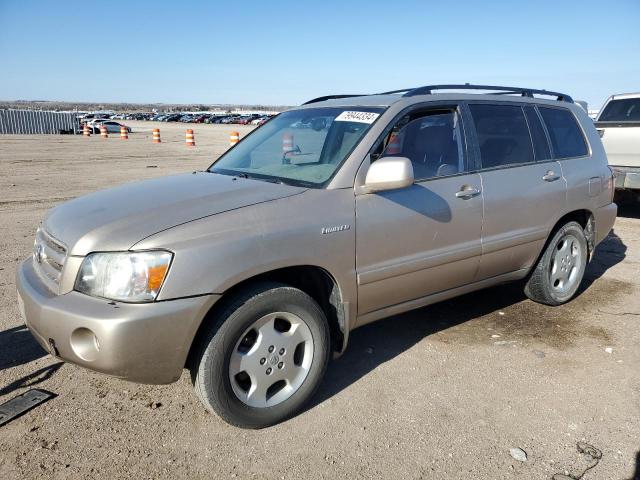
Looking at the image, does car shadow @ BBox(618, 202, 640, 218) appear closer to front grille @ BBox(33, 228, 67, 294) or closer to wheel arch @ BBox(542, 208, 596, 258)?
wheel arch @ BBox(542, 208, 596, 258)

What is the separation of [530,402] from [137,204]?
8.47ft

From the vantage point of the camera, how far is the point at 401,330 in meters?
4.21

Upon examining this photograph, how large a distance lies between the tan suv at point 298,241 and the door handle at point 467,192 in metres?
0.01

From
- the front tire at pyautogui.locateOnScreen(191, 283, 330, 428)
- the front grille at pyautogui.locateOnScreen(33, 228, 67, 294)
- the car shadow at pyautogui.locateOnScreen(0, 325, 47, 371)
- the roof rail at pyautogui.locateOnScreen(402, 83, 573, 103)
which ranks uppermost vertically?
the roof rail at pyautogui.locateOnScreen(402, 83, 573, 103)

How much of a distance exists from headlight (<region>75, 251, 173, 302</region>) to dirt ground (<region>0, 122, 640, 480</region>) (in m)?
0.85

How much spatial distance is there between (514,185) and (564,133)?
1.14 m

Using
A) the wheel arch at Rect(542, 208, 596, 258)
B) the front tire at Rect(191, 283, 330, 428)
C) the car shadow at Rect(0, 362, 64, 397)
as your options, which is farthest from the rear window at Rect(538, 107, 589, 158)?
the car shadow at Rect(0, 362, 64, 397)

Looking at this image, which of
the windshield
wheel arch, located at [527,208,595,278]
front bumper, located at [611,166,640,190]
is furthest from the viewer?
front bumper, located at [611,166,640,190]

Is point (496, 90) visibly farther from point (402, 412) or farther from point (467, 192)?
point (402, 412)

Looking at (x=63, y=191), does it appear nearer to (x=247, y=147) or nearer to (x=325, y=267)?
(x=247, y=147)

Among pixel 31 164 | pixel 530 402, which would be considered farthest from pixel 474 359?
pixel 31 164

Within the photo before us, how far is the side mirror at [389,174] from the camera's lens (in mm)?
3025

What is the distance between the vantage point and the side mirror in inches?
119

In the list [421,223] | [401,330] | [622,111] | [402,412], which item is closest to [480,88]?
[421,223]
